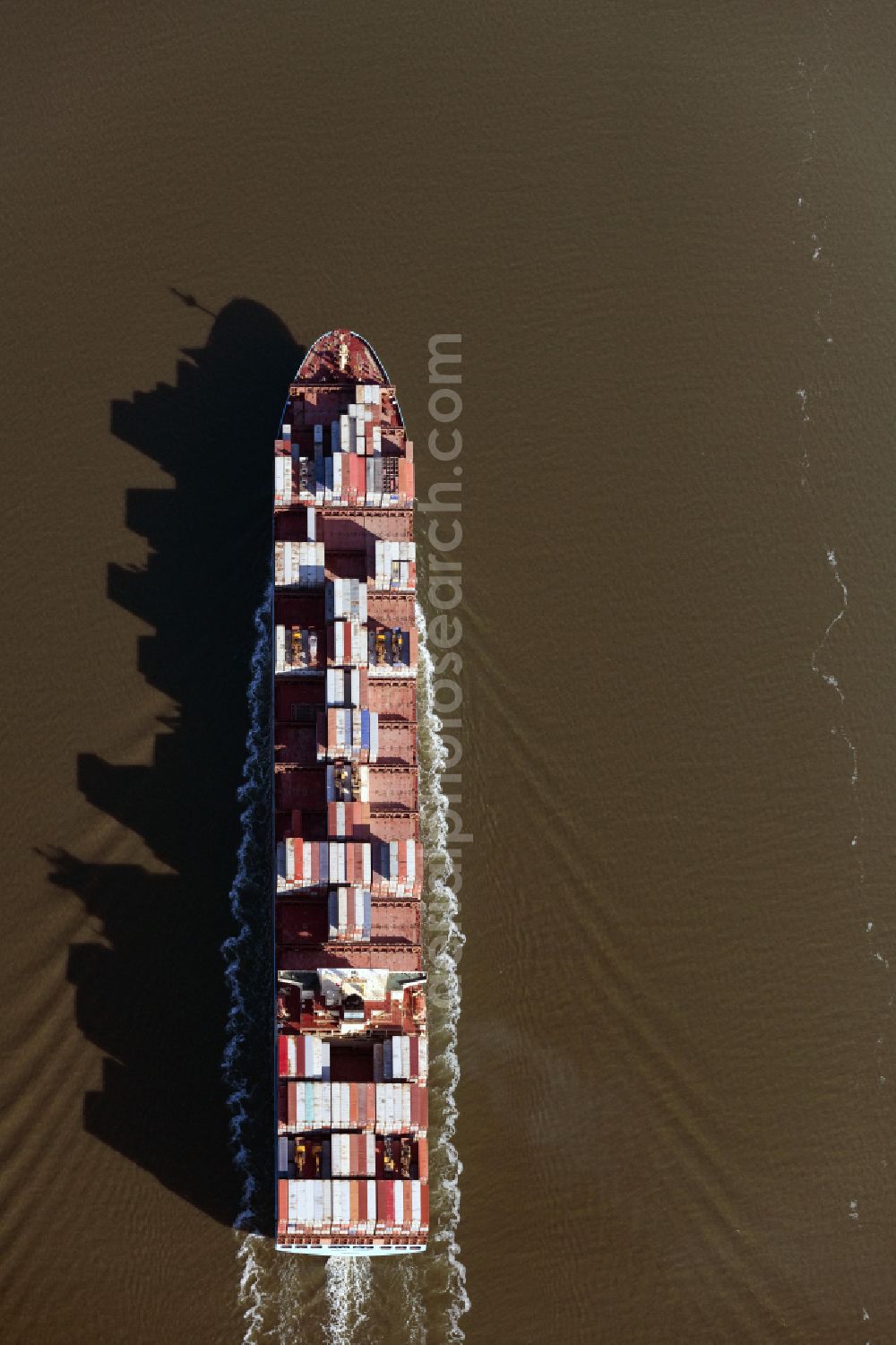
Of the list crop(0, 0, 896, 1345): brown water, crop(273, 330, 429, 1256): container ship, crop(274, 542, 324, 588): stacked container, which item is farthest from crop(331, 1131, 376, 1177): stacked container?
crop(274, 542, 324, 588): stacked container

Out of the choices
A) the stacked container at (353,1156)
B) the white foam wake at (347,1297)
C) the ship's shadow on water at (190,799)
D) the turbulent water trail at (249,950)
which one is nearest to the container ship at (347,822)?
the stacked container at (353,1156)

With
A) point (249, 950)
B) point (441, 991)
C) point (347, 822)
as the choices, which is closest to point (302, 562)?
point (347, 822)

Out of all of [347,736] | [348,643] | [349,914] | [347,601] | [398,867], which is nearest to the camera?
[349,914]

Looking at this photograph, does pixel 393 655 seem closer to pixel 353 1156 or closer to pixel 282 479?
pixel 282 479

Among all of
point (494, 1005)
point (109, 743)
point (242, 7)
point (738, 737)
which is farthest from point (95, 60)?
point (494, 1005)

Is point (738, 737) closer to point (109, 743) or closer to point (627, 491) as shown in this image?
point (627, 491)
